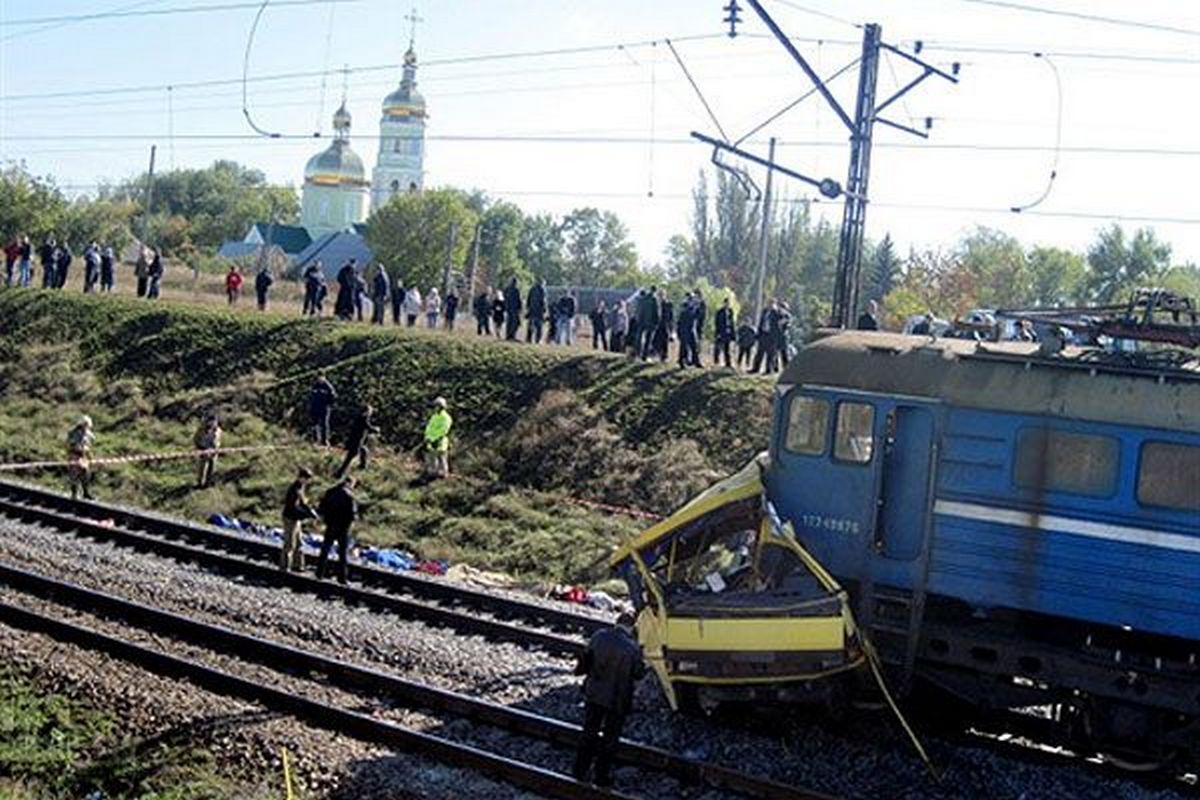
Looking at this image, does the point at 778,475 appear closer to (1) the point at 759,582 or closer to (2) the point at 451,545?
(1) the point at 759,582

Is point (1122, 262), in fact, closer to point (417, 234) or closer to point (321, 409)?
point (417, 234)

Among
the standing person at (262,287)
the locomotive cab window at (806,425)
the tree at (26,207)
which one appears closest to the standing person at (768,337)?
the standing person at (262,287)

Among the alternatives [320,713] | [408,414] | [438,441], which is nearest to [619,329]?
[408,414]

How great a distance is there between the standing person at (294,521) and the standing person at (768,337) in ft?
45.2

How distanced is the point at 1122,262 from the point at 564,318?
2140 inches

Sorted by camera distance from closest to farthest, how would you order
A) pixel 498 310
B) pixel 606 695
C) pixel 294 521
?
1. pixel 606 695
2. pixel 294 521
3. pixel 498 310

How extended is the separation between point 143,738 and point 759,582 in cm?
621

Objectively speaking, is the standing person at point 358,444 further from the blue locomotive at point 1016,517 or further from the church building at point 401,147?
the church building at point 401,147

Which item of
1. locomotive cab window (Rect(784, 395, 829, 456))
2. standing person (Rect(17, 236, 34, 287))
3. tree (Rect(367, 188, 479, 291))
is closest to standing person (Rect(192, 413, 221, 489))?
locomotive cab window (Rect(784, 395, 829, 456))

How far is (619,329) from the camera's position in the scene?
35219mm

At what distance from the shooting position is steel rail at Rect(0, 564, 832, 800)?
12.6 metres

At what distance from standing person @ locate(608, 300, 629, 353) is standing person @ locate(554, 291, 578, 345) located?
1.27 m

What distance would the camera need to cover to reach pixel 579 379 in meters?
32.2

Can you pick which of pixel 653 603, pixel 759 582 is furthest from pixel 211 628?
pixel 759 582
